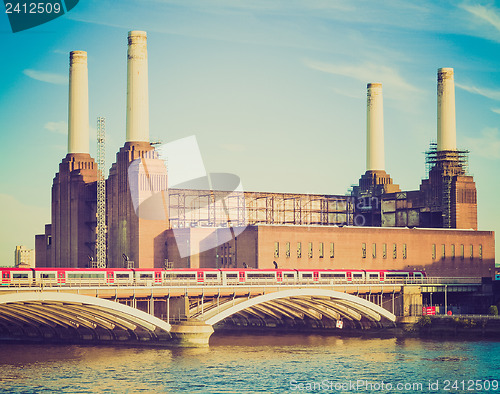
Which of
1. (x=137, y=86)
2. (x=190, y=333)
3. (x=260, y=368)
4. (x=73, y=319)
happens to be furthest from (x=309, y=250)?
(x=260, y=368)

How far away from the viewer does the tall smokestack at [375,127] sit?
498 feet

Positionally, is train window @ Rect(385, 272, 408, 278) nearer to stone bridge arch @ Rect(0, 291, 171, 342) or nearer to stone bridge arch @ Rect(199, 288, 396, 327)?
stone bridge arch @ Rect(199, 288, 396, 327)

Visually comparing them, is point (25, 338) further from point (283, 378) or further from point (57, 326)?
point (283, 378)

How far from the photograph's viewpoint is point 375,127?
5965 inches

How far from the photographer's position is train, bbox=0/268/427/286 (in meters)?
87.1

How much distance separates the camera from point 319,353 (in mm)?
90250

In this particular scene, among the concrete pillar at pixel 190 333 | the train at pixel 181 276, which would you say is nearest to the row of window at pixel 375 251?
the train at pixel 181 276

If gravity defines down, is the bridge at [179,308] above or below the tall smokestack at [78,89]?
below

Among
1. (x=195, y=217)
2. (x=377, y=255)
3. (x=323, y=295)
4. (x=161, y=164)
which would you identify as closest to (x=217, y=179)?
(x=195, y=217)

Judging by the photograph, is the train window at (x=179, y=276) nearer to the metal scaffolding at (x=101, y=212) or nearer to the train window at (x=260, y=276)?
the train window at (x=260, y=276)

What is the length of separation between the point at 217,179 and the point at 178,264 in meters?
21.4

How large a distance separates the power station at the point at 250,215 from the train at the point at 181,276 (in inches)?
508

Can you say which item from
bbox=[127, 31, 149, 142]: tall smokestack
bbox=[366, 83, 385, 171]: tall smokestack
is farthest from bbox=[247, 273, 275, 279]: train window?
bbox=[366, 83, 385, 171]: tall smokestack

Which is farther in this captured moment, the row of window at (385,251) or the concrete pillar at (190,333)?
the row of window at (385,251)
